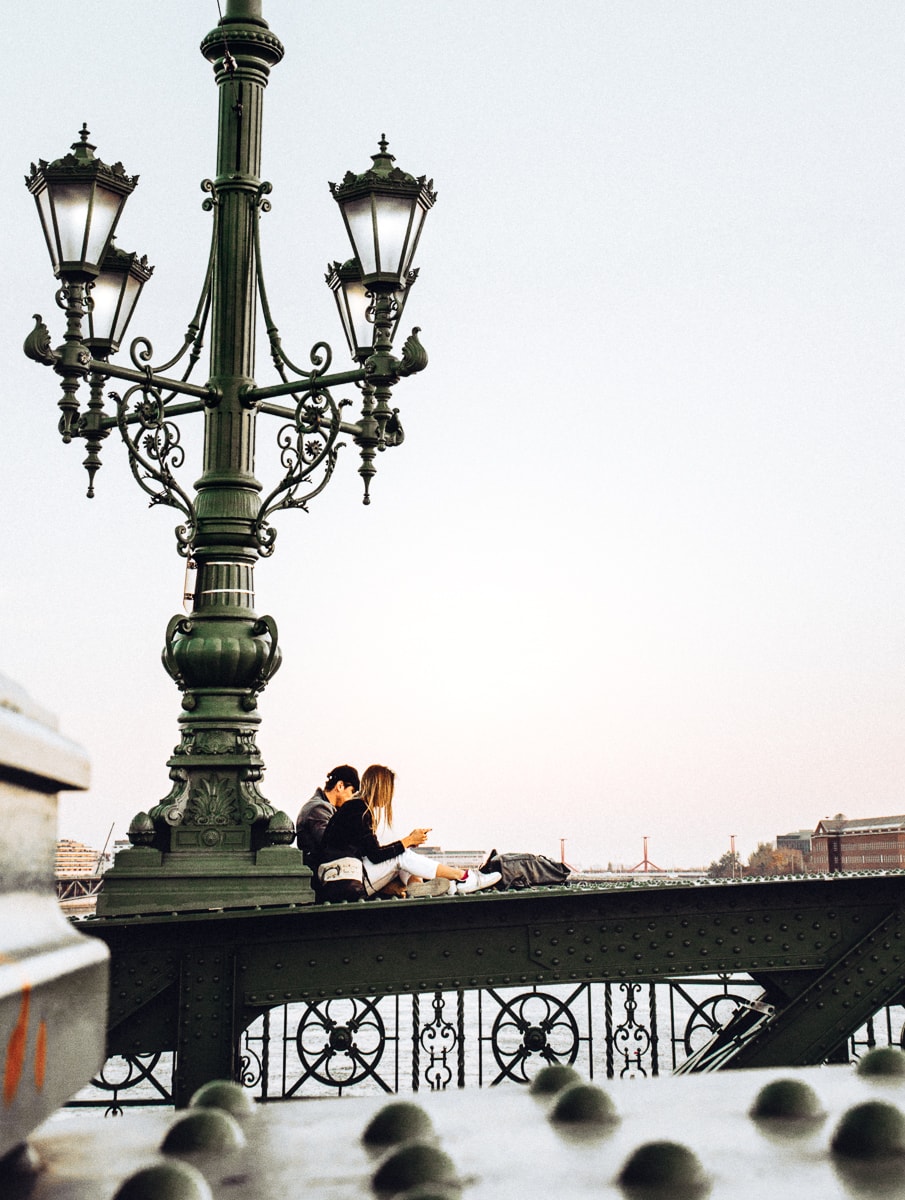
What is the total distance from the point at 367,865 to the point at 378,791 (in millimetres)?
728

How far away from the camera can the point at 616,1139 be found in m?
1.18

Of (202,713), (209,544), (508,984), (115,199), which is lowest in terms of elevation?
(508,984)

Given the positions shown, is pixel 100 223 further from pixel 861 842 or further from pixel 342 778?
pixel 861 842

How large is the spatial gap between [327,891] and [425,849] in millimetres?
1092

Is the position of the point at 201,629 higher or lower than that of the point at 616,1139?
higher

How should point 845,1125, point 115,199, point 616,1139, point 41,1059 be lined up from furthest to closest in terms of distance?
point 115,199 < point 616,1139 < point 845,1125 < point 41,1059

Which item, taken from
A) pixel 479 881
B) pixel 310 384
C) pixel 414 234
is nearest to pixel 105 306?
pixel 310 384

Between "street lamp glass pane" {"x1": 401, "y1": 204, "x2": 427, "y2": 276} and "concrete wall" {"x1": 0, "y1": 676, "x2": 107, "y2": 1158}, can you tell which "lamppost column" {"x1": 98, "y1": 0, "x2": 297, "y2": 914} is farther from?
"concrete wall" {"x1": 0, "y1": 676, "x2": 107, "y2": 1158}

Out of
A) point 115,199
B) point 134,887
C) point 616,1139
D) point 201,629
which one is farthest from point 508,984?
point 616,1139

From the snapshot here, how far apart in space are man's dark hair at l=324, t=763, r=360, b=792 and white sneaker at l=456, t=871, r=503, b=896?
1450 millimetres

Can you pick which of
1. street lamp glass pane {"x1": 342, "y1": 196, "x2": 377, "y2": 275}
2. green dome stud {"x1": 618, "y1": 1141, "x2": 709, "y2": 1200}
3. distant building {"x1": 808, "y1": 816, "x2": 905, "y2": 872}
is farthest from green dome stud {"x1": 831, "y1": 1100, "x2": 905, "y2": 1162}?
distant building {"x1": 808, "y1": 816, "x2": 905, "y2": 872}

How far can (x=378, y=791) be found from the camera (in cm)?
880

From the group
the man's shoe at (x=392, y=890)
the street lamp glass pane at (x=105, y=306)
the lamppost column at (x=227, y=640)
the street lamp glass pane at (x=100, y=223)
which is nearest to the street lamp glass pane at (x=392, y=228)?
the lamppost column at (x=227, y=640)

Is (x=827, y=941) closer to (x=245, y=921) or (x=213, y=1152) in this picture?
(x=245, y=921)
